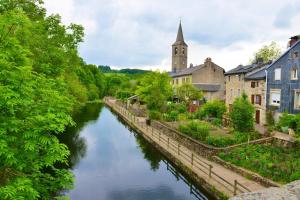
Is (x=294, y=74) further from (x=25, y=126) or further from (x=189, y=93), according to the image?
(x=25, y=126)

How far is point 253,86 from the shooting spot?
3678 centimetres

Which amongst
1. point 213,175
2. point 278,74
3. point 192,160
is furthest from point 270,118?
point 213,175

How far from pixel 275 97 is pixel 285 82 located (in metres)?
2.27

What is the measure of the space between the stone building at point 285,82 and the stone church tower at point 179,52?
206ft

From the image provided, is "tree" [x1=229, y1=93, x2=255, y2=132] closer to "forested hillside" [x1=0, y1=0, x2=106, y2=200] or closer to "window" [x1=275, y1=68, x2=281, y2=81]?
"window" [x1=275, y1=68, x2=281, y2=81]

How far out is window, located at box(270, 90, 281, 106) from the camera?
105 feet

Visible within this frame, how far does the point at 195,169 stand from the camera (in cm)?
1962

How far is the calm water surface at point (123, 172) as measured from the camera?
59.1 ft

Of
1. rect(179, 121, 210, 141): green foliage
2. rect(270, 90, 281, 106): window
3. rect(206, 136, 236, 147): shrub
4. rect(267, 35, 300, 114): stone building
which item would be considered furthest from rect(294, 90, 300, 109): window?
rect(179, 121, 210, 141): green foliage

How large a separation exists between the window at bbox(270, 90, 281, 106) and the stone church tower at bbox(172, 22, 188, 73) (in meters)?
62.8

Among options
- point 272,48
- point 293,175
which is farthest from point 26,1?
point 272,48

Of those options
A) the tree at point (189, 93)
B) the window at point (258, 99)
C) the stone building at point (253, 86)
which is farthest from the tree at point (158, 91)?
the window at point (258, 99)

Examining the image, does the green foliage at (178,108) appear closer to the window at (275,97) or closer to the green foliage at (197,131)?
the window at (275,97)

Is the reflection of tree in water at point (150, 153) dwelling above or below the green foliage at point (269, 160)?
below
